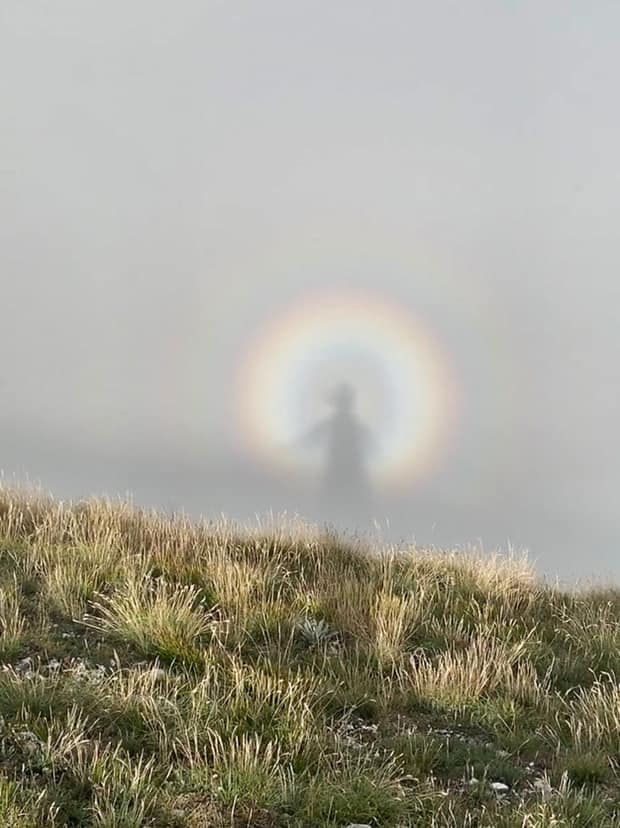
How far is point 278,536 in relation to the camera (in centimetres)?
855

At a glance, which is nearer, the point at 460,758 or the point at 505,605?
the point at 460,758

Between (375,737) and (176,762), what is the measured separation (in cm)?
123

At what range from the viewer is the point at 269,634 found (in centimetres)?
577

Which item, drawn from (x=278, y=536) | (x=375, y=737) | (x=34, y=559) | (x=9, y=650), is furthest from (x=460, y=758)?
(x=278, y=536)

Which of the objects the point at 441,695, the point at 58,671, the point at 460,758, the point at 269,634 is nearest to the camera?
the point at 460,758

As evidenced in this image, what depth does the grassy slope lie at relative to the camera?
3.57m

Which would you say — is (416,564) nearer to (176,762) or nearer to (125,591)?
(125,591)

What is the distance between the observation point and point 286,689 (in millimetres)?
4621

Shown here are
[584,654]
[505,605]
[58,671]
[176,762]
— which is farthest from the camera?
[505,605]

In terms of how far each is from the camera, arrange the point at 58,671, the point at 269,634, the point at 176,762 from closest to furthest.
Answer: the point at 176,762 < the point at 58,671 < the point at 269,634

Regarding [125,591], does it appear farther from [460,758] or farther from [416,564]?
[416,564]

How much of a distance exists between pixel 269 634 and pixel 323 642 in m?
0.41

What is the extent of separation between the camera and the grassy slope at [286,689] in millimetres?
3568

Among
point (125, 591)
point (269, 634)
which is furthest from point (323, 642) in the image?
point (125, 591)
